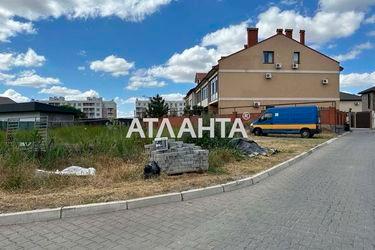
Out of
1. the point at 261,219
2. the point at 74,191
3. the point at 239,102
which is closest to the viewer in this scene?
the point at 261,219

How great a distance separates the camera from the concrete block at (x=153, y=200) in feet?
20.3

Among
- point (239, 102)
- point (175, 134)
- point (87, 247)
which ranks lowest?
point (87, 247)

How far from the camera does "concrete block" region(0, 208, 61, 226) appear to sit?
5.31 meters

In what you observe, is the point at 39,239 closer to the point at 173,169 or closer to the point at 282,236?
the point at 282,236

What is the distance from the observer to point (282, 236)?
474 cm

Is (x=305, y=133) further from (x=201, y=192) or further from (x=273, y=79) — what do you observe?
(x=201, y=192)

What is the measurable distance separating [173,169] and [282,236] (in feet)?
14.3

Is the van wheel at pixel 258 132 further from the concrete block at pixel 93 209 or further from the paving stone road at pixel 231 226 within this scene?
the concrete block at pixel 93 209

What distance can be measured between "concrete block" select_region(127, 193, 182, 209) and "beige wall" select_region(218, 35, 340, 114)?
115 ft

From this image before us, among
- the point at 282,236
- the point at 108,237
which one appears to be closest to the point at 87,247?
the point at 108,237

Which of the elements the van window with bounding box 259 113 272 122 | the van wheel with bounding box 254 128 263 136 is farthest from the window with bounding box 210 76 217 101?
the van window with bounding box 259 113 272 122

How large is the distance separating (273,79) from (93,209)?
38.7 metres

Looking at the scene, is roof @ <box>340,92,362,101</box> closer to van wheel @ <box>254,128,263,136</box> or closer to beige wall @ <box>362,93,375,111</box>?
beige wall @ <box>362,93,375,111</box>

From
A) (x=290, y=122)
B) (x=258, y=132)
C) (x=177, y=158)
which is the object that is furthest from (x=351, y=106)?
(x=177, y=158)
